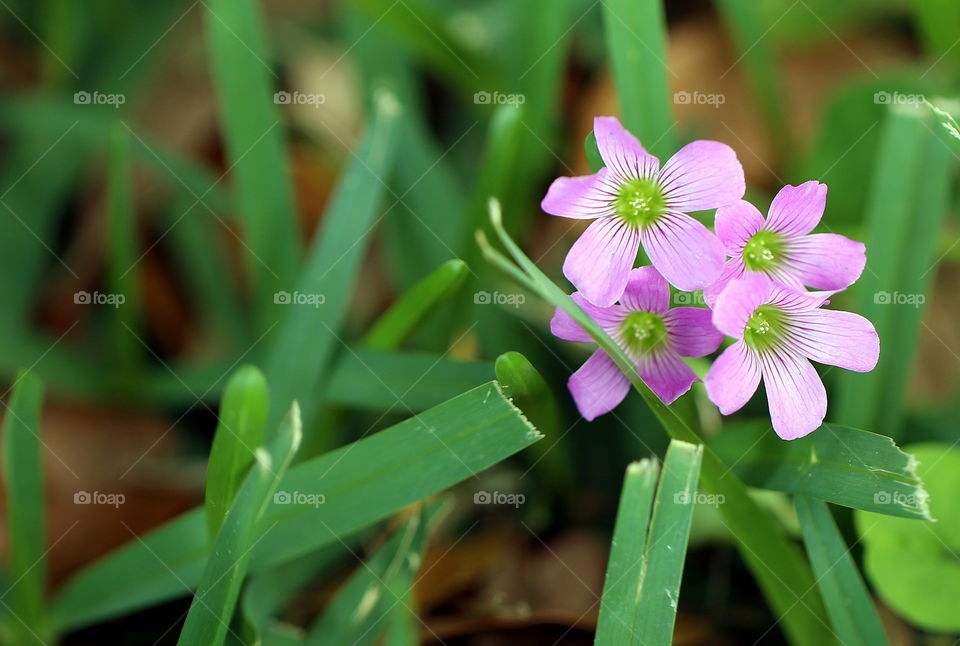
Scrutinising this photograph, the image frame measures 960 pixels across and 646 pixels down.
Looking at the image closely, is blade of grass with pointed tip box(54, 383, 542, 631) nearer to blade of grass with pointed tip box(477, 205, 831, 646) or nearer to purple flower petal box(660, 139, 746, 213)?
blade of grass with pointed tip box(477, 205, 831, 646)

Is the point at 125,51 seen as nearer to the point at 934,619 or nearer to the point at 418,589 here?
the point at 418,589

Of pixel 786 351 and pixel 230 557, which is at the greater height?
pixel 786 351

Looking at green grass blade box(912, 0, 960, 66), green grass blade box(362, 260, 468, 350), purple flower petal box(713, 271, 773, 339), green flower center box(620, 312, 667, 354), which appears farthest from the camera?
green grass blade box(912, 0, 960, 66)

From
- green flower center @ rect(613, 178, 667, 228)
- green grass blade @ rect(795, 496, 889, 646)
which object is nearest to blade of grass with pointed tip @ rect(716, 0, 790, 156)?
green flower center @ rect(613, 178, 667, 228)

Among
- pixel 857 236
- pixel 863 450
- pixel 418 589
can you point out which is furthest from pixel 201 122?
pixel 863 450

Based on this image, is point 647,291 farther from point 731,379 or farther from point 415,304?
point 415,304

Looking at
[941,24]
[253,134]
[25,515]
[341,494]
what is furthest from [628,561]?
[941,24]

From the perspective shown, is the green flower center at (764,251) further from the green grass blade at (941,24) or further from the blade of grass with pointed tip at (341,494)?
the green grass blade at (941,24)

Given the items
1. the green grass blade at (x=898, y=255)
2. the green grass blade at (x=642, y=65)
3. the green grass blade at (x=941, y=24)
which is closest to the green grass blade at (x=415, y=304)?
the green grass blade at (x=642, y=65)
